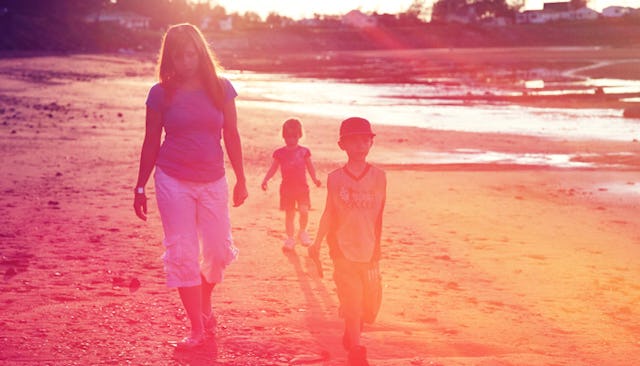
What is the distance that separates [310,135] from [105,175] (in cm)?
761

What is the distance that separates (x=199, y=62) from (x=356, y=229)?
1283mm

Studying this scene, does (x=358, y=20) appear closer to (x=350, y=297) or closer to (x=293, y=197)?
(x=293, y=197)

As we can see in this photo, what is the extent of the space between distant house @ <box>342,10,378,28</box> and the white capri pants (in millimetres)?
134737

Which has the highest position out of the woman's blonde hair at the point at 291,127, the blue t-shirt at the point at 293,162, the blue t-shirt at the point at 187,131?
the blue t-shirt at the point at 187,131

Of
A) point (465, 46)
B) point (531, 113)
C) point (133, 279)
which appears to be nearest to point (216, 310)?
point (133, 279)

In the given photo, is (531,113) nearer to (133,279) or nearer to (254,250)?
(254,250)

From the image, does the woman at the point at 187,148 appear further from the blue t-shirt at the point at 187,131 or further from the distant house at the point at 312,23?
the distant house at the point at 312,23

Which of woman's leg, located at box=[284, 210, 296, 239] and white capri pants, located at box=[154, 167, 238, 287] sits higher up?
white capri pants, located at box=[154, 167, 238, 287]

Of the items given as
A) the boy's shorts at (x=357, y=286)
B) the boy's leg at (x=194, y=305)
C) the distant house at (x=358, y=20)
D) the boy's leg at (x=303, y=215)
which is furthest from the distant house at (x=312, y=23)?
the boy's shorts at (x=357, y=286)

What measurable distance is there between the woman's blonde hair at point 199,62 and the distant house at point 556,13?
163232 mm

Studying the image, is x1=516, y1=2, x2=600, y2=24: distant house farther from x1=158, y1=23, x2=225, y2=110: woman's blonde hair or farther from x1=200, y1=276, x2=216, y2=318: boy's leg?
x1=158, y1=23, x2=225, y2=110: woman's blonde hair

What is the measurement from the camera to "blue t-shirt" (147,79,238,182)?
4.72m

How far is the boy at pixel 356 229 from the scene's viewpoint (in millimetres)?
4730

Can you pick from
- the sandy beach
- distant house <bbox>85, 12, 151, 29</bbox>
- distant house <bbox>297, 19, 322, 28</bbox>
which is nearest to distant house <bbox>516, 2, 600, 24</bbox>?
distant house <bbox>297, 19, 322, 28</bbox>
